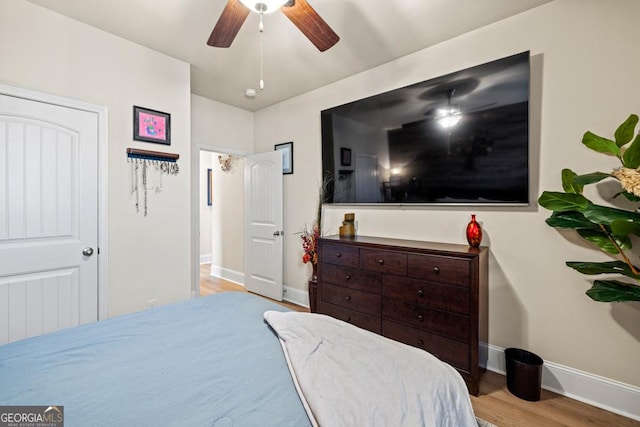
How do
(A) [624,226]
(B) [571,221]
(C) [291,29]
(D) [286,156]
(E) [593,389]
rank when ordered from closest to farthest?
(A) [624,226], (B) [571,221], (E) [593,389], (C) [291,29], (D) [286,156]

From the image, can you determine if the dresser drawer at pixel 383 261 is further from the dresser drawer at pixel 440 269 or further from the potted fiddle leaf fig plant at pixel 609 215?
the potted fiddle leaf fig plant at pixel 609 215

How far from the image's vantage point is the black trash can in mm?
1923

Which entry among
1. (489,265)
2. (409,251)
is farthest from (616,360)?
(409,251)

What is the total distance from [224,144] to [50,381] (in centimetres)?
342

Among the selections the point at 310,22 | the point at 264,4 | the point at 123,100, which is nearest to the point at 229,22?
the point at 264,4

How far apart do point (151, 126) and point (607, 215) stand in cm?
342

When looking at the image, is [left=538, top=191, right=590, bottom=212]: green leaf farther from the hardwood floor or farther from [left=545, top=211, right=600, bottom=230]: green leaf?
the hardwood floor

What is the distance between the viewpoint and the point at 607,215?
155 centimetres

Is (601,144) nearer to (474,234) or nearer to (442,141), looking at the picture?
(474,234)

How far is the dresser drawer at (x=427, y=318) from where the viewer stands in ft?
6.63

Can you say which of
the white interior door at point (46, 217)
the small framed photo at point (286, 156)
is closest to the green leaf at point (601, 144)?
the small framed photo at point (286, 156)

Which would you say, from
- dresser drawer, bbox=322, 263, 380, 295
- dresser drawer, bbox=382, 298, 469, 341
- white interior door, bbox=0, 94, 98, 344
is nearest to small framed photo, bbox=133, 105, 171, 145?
white interior door, bbox=0, 94, 98, 344

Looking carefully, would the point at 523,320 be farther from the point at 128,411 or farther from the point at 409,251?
the point at 128,411

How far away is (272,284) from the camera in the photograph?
13.1 feet
